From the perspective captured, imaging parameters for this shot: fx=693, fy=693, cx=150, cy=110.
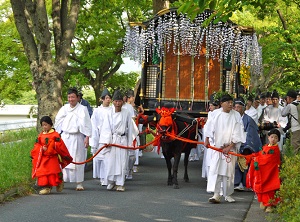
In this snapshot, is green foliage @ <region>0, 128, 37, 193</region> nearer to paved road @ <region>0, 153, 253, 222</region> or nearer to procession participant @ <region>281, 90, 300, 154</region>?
paved road @ <region>0, 153, 253, 222</region>

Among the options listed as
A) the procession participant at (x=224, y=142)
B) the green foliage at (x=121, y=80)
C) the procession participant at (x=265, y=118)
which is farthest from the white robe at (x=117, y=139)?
the green foliage at (x=121, y=80)

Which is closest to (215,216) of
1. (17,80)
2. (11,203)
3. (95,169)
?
(11,203)

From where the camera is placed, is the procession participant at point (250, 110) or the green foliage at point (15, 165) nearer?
the green foliage at point (15, 165)

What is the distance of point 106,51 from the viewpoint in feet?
122

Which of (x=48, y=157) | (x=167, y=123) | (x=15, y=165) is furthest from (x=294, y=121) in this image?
(x=15, y=165)

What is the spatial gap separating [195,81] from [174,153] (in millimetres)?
4769

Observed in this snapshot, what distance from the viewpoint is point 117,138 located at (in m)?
14.0

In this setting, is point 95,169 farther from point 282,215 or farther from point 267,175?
point 282,215

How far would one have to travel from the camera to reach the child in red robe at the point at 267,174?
1091cm

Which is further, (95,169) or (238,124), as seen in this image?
(95,169)

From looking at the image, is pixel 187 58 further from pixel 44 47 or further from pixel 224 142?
pixel 224 142

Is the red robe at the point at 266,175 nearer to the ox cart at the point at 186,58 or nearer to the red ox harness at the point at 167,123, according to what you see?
the red ox harness at the point at 167,123

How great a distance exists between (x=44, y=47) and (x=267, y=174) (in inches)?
377

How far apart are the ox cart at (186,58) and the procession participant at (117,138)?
5165 millimetres
